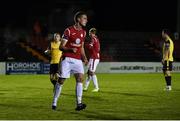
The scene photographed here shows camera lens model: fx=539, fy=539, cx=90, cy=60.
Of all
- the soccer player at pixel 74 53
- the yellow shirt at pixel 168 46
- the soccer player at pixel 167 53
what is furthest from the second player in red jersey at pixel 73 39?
the yellow shirt at pixel 168 46

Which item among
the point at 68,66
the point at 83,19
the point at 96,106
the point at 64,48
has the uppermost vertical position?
the point at 83,19

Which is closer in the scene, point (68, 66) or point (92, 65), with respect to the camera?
point (68, 66)

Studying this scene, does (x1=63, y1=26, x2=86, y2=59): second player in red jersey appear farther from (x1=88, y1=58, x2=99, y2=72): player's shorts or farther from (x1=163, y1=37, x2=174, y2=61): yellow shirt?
(x1=163, y1=37, x2=174, y2=61): yellow shirt

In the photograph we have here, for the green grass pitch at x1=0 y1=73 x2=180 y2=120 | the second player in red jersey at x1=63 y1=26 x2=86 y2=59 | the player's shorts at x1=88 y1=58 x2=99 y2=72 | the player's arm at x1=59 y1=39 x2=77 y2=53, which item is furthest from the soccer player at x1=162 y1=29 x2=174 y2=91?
the player's arm at x1=59 y1=39 x2=77 y2=53

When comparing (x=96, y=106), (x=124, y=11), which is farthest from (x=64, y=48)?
(x=124, y=11)

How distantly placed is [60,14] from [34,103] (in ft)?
109

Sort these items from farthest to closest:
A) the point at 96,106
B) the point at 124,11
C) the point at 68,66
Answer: the point at 124,11 → the point at 96,106 → the point at 68,66

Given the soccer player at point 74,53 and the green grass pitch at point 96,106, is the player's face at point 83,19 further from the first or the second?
the green grass pitch at point 96,106

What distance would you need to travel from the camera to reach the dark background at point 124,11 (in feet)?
158

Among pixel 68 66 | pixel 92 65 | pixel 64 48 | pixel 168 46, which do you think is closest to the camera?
pixel 64 48

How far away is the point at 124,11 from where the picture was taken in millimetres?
49812

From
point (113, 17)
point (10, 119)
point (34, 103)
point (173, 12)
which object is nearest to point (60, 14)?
point (113, 17)

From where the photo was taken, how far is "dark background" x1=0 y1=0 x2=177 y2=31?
48125mm

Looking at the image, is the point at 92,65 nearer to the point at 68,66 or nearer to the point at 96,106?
the point at 96,106
